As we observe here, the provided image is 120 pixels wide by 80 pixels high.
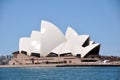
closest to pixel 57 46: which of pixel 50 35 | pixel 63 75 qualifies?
pixel 50 35

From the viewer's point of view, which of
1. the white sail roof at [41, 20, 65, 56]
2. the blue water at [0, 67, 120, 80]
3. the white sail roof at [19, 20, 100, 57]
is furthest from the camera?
the white sail roof at [19, 20, 100, 57]

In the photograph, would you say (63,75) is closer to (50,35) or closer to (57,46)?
(50,35)

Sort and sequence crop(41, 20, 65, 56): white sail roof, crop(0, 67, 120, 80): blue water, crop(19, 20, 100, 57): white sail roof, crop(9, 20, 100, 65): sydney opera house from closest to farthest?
1. crop(0, 67, 120, 80): blue water
2. crop(41, 20, 65, 56): white sail roof
3. crop(19, 20, 100, 57): white sail roof
4. crop(9, 20, 100, 65): sydney opera house

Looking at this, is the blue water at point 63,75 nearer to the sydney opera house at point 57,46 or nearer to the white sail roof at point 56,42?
the white sail roof at point 56,42

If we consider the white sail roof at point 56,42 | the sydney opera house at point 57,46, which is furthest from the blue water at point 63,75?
the sydney opera house at point 57,46

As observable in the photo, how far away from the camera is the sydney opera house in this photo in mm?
67250

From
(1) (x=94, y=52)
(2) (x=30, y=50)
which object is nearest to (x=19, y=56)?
(2) (x=30, y=50)

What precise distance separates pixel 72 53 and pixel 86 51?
3030 mm

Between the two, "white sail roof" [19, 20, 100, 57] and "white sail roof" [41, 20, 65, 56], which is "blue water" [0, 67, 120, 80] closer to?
"white sail roof" [41, 20, 65, 56]

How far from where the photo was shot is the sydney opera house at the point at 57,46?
67250 millimetres

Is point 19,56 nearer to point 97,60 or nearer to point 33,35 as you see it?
point 33,35

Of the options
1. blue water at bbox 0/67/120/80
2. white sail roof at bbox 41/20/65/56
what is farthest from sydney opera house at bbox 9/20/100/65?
blue water at bbox 0/67/120/80

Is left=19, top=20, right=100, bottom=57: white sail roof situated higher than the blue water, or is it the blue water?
left=19, top=20, right=100, bottom=57: white sail roof

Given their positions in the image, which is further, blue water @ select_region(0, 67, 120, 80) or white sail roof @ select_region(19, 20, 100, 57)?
white sail roof @ select_region(19, 20, 100, 57)
